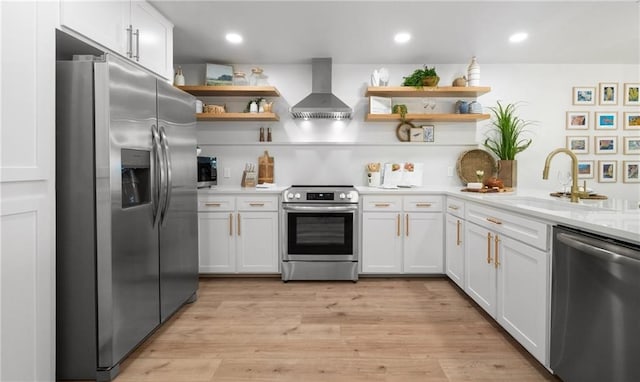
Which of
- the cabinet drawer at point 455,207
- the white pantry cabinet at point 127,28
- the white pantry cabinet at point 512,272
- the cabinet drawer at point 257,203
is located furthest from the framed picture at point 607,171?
the white pantry cabinet at point 127,28

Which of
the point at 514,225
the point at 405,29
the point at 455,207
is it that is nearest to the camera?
the point at 514,225

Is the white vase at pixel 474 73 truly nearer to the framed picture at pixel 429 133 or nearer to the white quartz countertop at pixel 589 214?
the framed picture at pixel 429 133

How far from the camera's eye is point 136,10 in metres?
2.54

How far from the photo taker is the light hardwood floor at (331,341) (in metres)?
1.94

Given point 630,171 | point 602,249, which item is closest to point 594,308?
point 602,249

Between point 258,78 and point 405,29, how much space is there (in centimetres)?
170

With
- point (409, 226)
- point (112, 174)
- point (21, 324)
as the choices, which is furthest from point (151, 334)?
Answer: point (409, 226)

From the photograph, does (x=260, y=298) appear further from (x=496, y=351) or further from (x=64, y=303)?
(x=496, y=351)

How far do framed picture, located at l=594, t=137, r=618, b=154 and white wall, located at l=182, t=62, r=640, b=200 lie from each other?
0.06m

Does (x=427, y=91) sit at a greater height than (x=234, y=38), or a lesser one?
lesser

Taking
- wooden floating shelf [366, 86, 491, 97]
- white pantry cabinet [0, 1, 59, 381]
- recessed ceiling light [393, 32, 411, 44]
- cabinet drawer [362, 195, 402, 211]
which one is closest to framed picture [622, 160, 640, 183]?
wooden floating shelf [366, 86, 491, 97]

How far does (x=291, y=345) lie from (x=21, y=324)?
4.56 ft

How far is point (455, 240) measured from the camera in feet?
10.6

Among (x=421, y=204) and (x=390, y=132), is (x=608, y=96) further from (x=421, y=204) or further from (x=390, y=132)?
(x=421, y=204)
